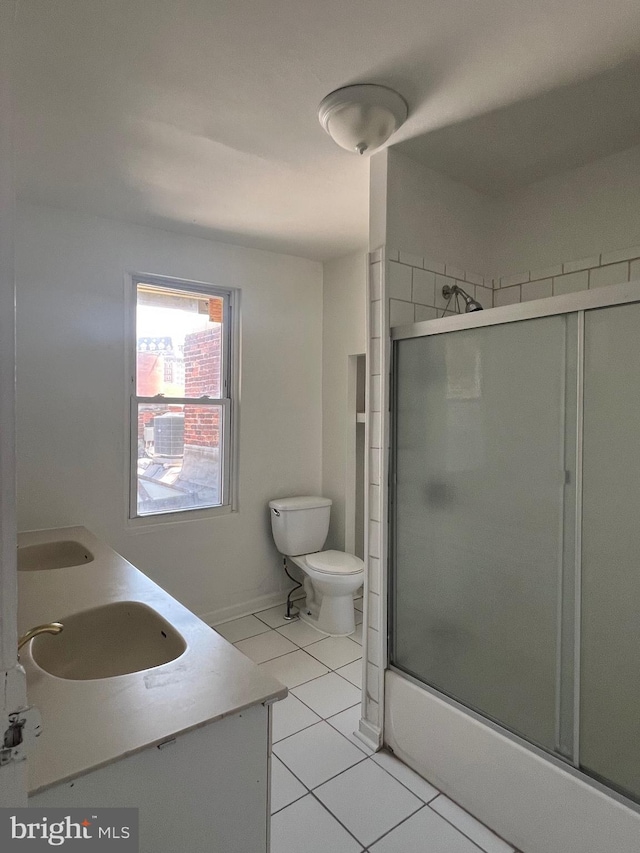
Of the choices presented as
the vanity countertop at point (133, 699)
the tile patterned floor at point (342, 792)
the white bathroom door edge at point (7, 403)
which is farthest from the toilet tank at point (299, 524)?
the white bathroom door edge at point (7, 403)

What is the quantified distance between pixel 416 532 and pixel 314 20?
1688mm

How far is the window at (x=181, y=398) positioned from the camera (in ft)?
9.45

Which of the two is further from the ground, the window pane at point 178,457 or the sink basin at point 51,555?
the window pane at point 178,457

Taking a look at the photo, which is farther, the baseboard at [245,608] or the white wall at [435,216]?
the baseboard at [245,608]

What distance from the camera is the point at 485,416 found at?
5.72 feet

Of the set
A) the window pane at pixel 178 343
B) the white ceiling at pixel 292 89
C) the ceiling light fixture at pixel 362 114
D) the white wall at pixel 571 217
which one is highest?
the white ceiling at pixel 292 89

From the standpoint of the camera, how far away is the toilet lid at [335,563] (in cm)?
291

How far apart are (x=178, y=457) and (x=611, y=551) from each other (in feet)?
7.73

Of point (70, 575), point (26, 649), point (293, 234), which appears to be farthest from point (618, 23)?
point (70, 575)

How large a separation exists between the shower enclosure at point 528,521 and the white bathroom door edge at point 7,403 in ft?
4.74

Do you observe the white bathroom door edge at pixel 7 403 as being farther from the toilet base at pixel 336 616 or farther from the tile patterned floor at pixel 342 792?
the toilet base at pixel 336 616

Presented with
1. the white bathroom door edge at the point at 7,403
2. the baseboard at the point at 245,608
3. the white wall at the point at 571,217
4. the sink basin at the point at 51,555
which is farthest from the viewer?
the baseboard at the point at 245,608

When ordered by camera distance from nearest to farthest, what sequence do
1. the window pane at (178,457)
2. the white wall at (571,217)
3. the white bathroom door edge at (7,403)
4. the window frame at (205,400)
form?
the white bathroom door edge at (7,403) < the white wall at (571,217) < the window frame at (205,400) < the window pane at (178,457)

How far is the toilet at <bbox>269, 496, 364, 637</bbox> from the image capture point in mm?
2920
